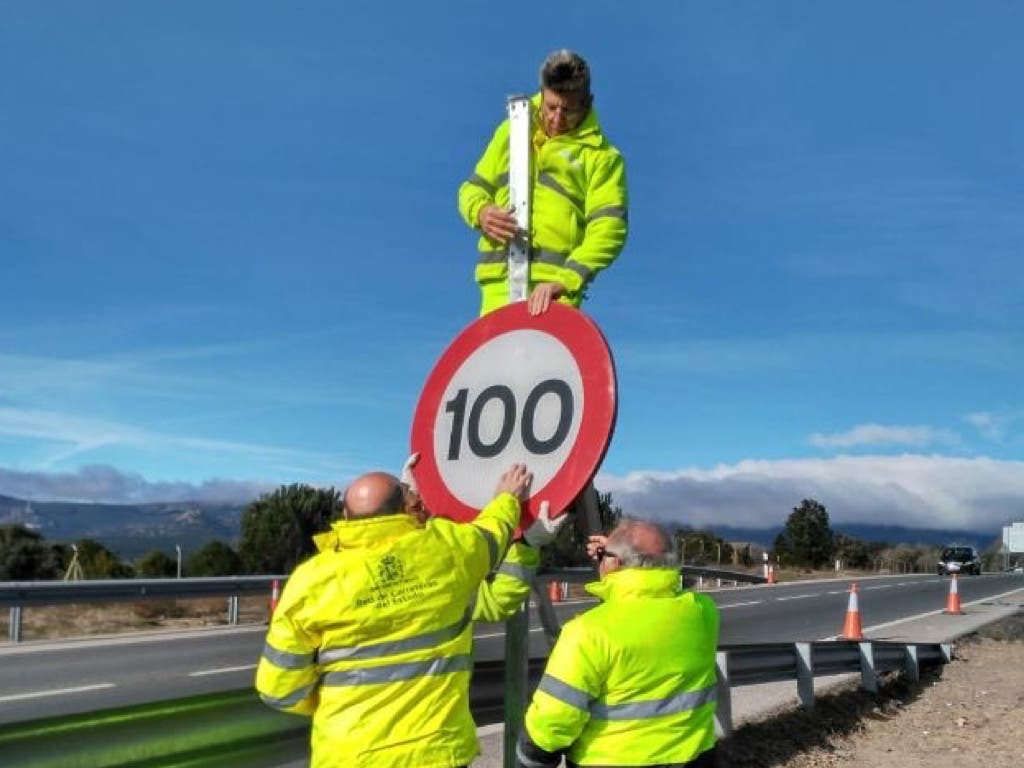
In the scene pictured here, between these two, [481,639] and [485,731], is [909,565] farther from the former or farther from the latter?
[485,731]

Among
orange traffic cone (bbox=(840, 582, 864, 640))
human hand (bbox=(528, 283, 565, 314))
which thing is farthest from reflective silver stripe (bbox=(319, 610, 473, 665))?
orange traffic cone (bbox=(840, 582, 864, 640))

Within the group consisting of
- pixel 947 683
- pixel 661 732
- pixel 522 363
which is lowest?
pixel 947 683

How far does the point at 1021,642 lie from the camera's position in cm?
1588

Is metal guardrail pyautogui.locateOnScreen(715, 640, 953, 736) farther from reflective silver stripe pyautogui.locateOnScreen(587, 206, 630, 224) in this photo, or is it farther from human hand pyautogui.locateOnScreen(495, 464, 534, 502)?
human hand pyautogui.locateOnScreen(495, 464, 534, 502)

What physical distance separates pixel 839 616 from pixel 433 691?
70.6 ft

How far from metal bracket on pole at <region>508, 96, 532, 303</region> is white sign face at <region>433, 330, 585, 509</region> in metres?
0.22

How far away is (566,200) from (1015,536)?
236ft

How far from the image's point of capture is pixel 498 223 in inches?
137

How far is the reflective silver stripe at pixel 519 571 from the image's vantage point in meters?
3.33

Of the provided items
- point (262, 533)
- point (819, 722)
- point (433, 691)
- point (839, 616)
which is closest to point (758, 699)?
point (819, 722)

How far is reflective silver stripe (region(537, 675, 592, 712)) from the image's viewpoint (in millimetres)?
3424

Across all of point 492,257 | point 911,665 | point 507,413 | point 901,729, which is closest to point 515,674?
point 507,413

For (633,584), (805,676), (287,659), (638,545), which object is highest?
(638,545)

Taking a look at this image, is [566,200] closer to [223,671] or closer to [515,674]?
[515,674]
